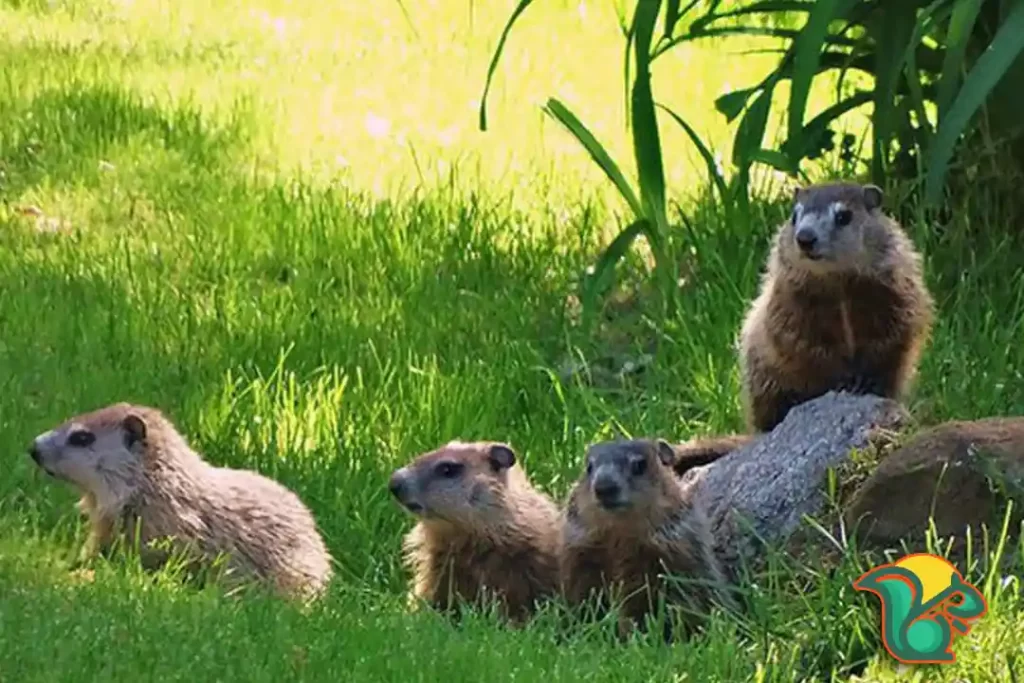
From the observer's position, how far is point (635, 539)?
656 centimetres

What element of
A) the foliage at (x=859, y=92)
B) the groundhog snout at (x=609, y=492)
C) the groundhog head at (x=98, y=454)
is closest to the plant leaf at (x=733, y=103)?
the foliage at (x=859, y=92)

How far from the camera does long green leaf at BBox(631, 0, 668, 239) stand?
25.3ft

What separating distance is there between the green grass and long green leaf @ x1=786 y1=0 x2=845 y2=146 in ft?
3.53

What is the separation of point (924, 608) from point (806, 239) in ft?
6.69

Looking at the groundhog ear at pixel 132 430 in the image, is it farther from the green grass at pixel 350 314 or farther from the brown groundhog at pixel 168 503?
the green grass at pixel 350 314

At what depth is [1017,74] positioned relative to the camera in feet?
26.9

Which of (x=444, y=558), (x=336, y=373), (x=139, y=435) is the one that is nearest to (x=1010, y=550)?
(x=444, y=558)

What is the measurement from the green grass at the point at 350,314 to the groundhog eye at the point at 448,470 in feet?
1.53

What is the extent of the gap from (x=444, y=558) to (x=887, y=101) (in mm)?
2308

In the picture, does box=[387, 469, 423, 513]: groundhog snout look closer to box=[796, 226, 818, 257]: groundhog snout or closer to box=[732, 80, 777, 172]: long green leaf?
box=[796, 226, 818, 257]: groundhog snout

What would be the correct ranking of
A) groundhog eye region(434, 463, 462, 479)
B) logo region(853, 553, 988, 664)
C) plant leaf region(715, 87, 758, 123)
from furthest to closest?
1. plant leaf region(715, 87, 758, 123)
2. groundhog eye region(434, 463, 462, 479)
3. logo region(853, 553, 988, 664)

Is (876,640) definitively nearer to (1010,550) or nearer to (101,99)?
(1010,550)

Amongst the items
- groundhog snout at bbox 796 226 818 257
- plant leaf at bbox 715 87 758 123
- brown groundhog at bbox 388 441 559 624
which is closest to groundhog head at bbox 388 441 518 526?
brown groundhog at bbox 388 441 559 624

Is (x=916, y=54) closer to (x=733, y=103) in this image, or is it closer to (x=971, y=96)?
(x=733, y=103)
